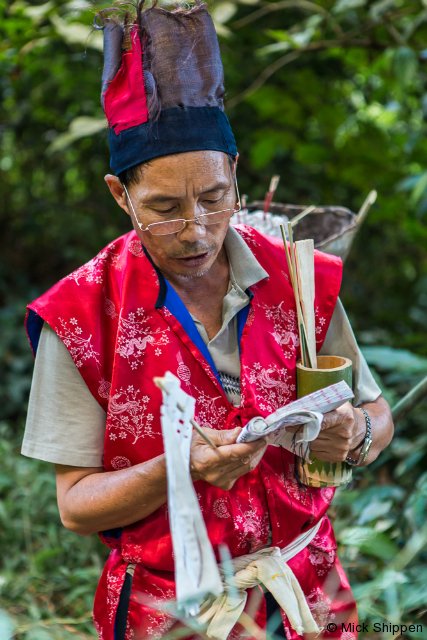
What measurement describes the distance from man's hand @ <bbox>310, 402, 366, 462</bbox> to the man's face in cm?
36

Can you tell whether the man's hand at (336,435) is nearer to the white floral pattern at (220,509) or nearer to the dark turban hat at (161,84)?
the white floral pattern at (220,509)

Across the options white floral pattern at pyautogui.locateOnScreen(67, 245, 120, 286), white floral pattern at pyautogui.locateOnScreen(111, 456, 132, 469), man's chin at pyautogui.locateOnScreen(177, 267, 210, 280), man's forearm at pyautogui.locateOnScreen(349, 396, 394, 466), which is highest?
white floral pattern at pyautogui.locateOnScreen(67, 245, 120, 286)

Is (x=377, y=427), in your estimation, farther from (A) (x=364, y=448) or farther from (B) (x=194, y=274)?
(B) (x=194, y=274)

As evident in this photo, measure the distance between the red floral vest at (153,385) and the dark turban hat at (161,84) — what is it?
23 cm

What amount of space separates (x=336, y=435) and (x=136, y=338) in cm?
41

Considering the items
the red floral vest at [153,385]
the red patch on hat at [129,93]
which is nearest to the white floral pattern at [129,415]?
the red floral vest at [153,385]

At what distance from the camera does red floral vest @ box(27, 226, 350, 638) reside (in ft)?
4.95

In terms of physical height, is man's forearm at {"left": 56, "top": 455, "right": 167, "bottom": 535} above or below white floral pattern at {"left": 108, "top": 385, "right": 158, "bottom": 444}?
below

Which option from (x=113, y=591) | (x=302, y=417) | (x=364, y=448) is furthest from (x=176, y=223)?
(x=113, y=591)

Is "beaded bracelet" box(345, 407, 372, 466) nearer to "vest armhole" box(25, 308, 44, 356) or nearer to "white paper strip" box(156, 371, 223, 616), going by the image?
"white paper strip" box(156, 371, 223, 616)

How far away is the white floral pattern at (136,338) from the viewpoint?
152cm

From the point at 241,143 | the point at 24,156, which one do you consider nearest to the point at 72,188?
the point at 24,156

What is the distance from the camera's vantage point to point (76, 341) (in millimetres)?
1510
